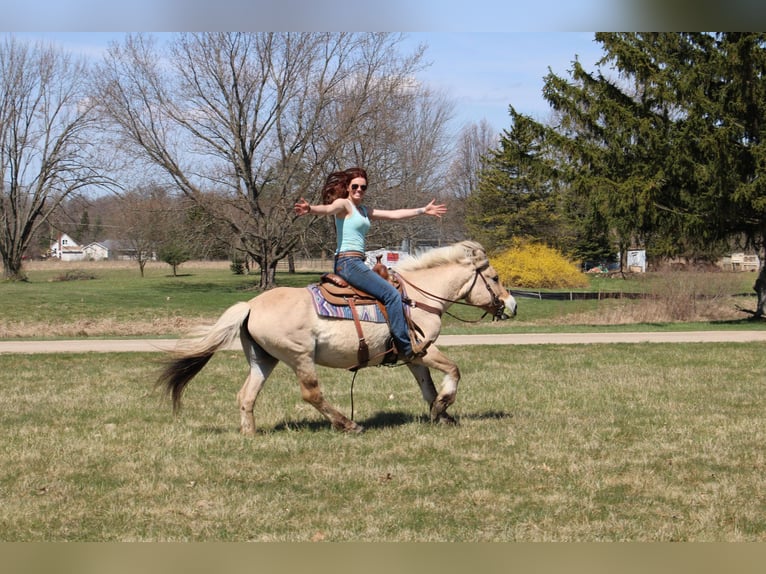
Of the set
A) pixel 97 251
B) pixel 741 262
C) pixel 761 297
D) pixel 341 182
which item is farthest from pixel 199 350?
pixel 97 251

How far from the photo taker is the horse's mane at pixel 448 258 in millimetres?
9789

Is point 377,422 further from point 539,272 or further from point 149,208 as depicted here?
point 539,272

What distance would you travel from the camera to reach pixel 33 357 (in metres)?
16.8

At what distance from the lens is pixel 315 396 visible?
8828mm

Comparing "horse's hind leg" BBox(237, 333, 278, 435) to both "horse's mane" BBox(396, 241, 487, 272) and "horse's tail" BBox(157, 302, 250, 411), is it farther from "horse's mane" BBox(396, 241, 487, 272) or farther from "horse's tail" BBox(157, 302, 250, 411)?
"horse's mane" BBox(396, 241, 487, 272)

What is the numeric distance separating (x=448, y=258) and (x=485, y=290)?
61 centimetres

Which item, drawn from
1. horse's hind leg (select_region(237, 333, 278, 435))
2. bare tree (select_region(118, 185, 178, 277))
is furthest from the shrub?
horse's hind leg (select_region(237, 333, 278, 435))

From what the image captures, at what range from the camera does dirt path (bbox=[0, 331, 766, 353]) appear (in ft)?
61.7

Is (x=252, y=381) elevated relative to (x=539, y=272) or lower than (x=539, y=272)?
lower

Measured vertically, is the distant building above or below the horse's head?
below

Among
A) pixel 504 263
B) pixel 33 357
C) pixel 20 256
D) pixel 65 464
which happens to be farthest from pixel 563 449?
pixel 20 256

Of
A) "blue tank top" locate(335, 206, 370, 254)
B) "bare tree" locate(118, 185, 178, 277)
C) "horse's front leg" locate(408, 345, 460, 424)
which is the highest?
"bare tree" locate(118, 185, 178, 277)

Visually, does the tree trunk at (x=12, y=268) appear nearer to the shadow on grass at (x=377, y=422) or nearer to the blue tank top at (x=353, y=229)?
the shadow on grass at (x=377, y=422)

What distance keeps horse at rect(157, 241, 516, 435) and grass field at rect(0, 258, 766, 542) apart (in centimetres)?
37
